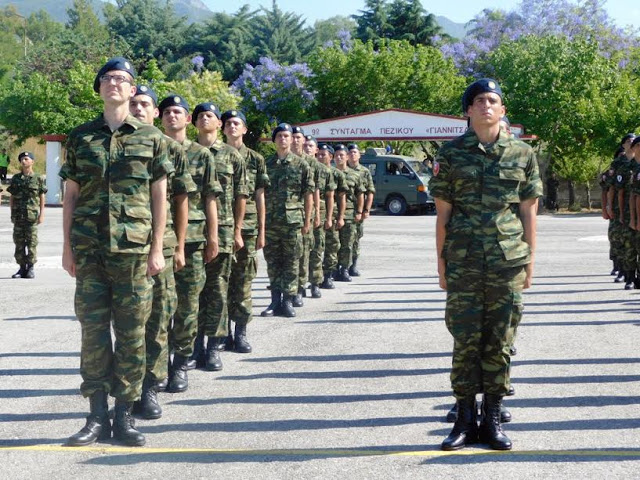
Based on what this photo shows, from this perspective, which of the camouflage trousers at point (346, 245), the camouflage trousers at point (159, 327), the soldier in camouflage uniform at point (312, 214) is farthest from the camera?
the camouflage trousers at point (346, 245)

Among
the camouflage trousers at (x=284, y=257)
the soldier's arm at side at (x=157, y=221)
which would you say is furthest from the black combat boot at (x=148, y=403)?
the camouflage trousers at (x=284, y=257)

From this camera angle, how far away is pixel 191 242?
22.7 ft

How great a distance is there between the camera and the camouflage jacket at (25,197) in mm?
14477

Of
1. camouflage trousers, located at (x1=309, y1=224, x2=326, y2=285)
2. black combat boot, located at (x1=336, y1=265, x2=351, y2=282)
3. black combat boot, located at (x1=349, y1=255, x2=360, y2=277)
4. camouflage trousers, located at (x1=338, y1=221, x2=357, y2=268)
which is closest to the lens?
camouflage trousers, located at (x1=309, y1=224, x2=326, y2=285)

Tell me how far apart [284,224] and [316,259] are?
2.03 meters

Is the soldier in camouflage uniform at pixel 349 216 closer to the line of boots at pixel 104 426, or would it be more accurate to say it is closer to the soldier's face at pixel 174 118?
the soldier's face at pixel 174 118

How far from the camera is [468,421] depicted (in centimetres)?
554

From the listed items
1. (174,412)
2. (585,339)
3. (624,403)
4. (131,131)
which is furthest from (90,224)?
(585,339)

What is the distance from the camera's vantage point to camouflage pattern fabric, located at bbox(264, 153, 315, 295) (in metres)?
10.3

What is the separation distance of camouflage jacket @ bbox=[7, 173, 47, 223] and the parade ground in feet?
8.87

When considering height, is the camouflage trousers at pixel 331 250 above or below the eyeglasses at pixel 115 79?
below

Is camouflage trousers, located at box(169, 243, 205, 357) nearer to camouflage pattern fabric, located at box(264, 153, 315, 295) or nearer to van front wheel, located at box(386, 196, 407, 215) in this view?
camouflage pattern fabric, located at box(264, 153, 315, 295)

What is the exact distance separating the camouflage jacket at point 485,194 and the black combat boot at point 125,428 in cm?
202

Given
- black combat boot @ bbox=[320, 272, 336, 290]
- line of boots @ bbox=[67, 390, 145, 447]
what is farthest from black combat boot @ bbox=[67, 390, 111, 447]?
black combat boot @ bbox=[320, 272, 336, 290]
